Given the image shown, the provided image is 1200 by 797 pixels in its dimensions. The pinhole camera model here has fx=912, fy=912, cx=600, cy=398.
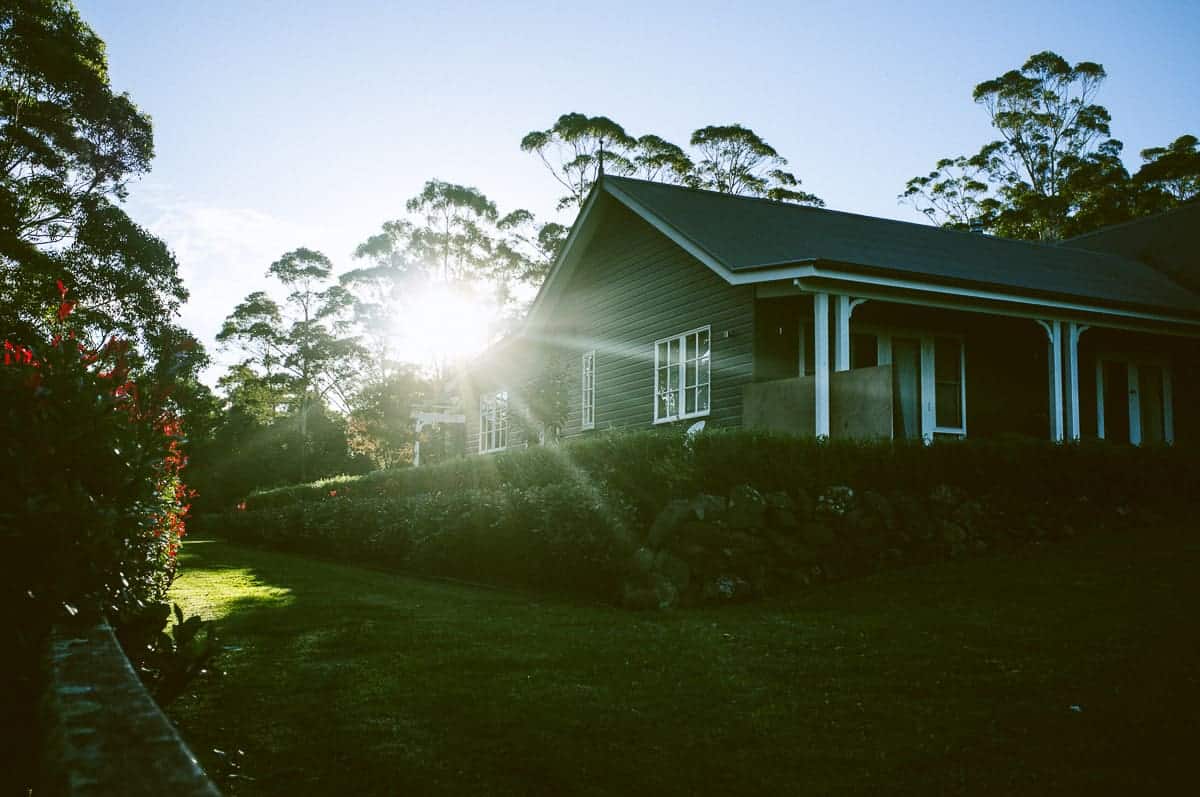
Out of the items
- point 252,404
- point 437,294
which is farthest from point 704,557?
point 252,404

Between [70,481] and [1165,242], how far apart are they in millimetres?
28339

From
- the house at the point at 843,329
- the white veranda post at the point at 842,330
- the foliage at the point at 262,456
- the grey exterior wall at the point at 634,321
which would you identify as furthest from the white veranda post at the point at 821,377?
the foliage at the point at 262,456

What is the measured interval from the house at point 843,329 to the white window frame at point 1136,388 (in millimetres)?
35

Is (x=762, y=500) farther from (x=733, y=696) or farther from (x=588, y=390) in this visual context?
(x=588, y=390)

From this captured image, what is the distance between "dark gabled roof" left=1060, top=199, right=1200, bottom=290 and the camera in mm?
23781

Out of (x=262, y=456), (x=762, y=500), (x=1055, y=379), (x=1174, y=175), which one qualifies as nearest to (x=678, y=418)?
(x=1055, y=379)

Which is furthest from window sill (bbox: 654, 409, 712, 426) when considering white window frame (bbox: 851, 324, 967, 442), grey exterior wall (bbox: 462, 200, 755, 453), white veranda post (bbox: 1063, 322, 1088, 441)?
white veranda post (bbox: 1063, 322, 1088, 441)

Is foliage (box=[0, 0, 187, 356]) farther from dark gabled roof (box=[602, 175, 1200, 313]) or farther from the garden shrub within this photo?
the garden shrub

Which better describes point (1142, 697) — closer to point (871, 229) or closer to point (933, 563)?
point (933, 563)

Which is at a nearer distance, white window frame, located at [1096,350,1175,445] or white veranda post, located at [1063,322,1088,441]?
white veranda post, located at [1063,322,1088,441]

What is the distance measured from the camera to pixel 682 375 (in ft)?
58.2

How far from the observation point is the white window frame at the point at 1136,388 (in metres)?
19.4

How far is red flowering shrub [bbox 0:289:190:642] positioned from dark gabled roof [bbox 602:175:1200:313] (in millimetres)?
10670

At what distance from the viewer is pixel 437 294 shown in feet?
159
